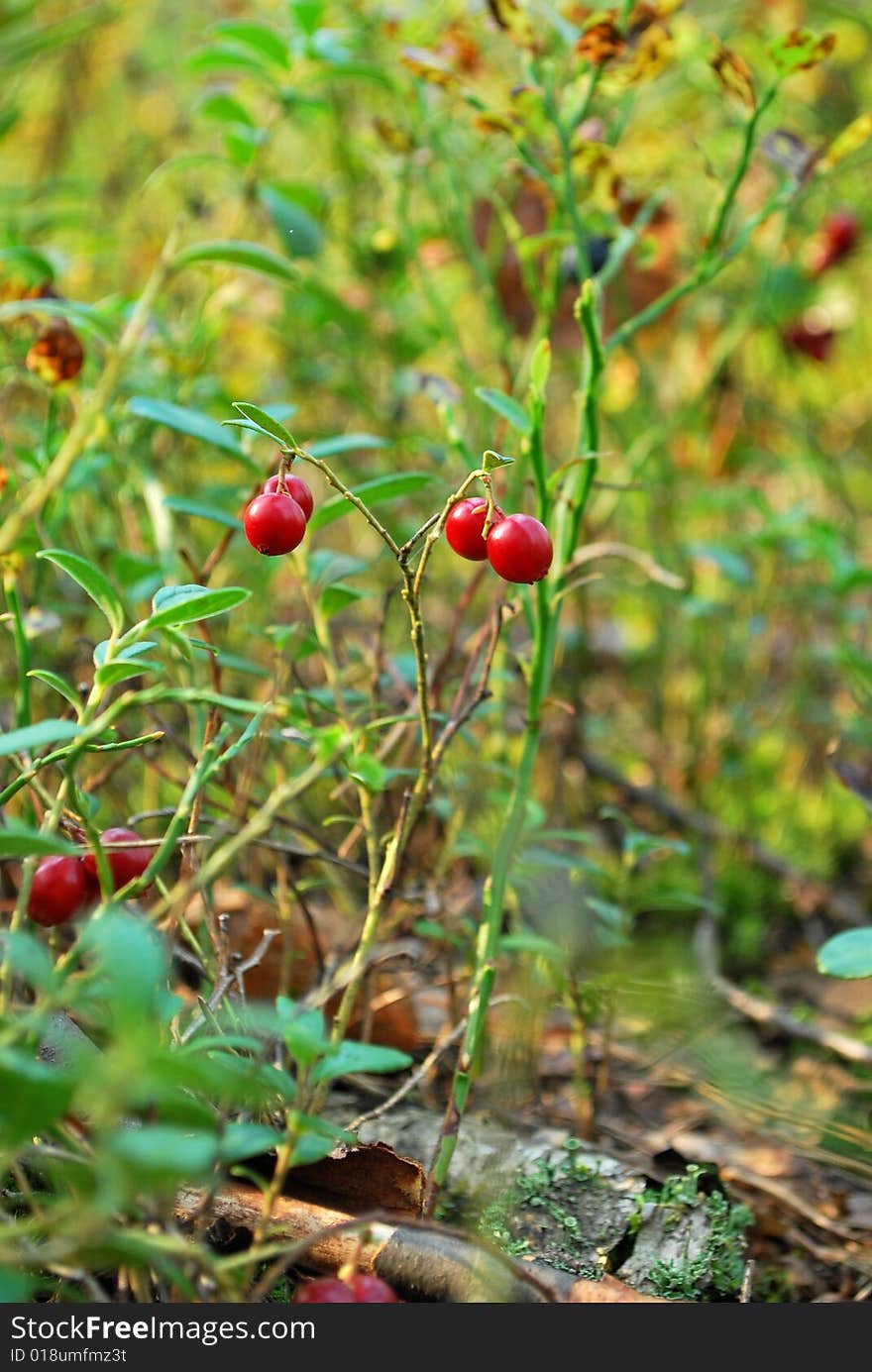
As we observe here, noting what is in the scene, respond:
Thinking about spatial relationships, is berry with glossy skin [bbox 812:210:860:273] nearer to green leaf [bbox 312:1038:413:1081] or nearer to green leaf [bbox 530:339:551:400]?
green leaf [bbox 530:339:551:400]

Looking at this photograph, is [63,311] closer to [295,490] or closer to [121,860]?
[295,490]

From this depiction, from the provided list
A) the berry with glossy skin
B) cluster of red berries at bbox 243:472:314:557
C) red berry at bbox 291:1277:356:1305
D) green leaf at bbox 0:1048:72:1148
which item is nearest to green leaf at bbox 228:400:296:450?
cluster of red berries at bbox 243:472:314:557

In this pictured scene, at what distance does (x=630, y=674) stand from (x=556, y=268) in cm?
93

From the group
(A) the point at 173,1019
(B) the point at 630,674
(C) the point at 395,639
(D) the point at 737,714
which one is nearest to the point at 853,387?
(B) the point at 630,674

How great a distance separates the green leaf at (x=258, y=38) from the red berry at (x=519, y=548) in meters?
0.80

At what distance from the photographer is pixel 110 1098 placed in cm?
53

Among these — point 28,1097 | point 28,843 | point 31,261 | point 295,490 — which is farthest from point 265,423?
point 31,261

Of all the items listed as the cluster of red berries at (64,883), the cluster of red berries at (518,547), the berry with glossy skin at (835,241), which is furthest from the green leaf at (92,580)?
the berry with glossy skin at (835,241)

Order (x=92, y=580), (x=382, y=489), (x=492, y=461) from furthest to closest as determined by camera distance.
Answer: (x=382, y=489) < (x=92, y=580) < (x=492, y=461)

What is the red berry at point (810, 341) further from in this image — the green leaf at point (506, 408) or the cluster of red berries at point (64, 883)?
the cluster of red berries at point (64, 883)

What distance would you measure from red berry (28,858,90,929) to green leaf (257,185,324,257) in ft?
2.83

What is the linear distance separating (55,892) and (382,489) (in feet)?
1.35

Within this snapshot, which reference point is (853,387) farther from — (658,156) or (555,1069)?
(555,1069)

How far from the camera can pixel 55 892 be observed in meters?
0.83
